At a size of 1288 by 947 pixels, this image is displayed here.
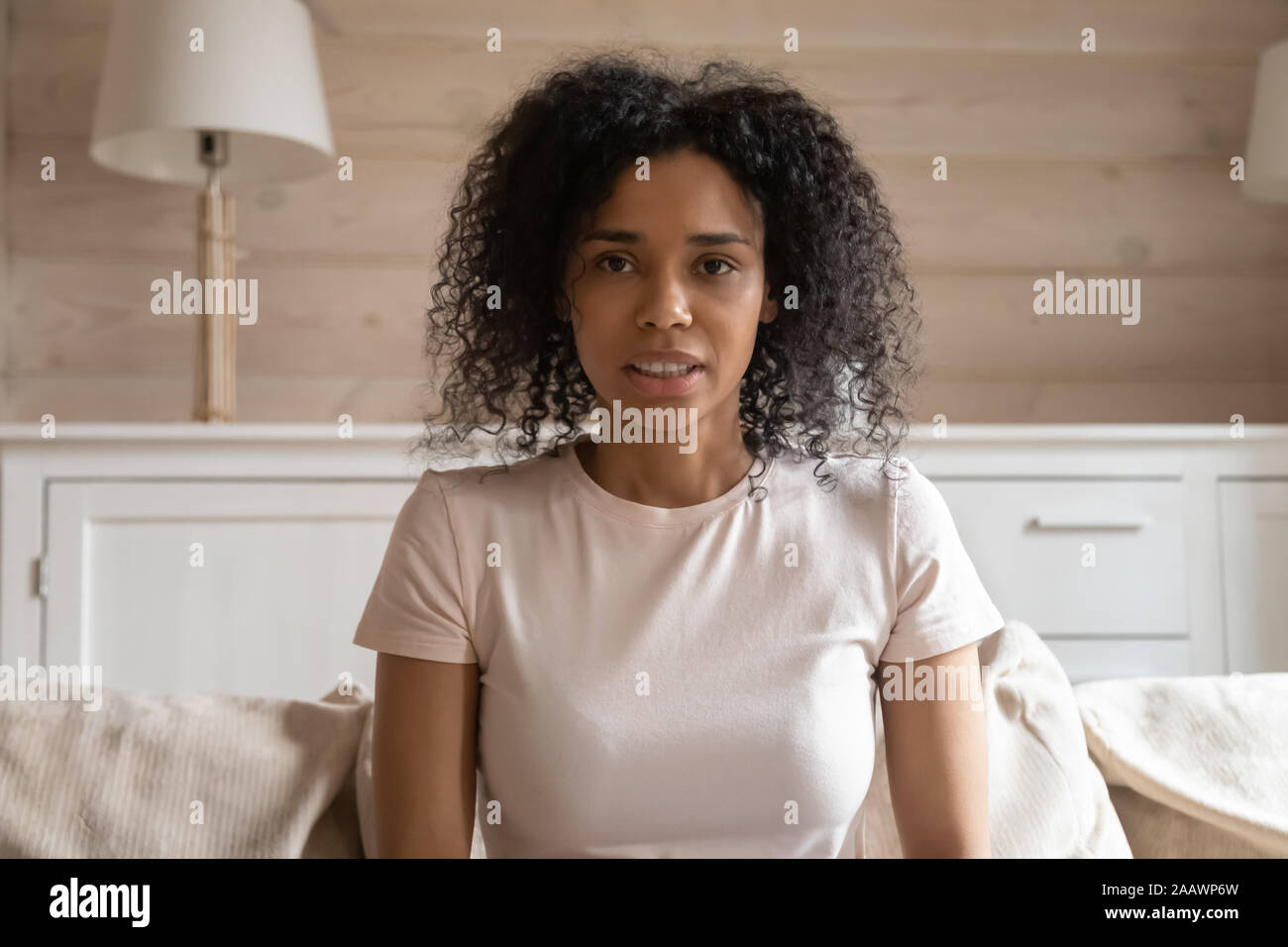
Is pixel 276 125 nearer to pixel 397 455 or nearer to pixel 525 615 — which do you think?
pixel 397 455

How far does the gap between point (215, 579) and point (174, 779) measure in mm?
861

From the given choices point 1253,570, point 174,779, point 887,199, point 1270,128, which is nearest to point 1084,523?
point 1253,570

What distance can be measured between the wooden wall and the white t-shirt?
4.79 ft

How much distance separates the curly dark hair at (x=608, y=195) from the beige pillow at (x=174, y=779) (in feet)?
0.97

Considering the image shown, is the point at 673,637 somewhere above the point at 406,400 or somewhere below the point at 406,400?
below

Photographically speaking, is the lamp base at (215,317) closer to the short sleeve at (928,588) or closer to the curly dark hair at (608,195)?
the curly dark hair at (608,195)

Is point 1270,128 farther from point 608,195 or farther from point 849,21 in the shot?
point 608,195

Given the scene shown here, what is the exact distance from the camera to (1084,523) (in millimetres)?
1853

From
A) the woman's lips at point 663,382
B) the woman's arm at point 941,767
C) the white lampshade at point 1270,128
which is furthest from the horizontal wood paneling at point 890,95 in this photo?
the woman's arm at point 941,767

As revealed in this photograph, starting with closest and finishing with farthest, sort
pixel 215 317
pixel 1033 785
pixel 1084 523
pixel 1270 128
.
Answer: pixel 1033 785, pixel 1084 523, pixel 215 317, pixel 1270 128

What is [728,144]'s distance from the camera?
967 mm

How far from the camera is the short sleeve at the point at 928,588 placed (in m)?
0.95

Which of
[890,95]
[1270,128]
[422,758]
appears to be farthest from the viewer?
[890,95]

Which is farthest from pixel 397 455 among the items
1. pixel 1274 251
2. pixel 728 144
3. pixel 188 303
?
pixel 1274 251
